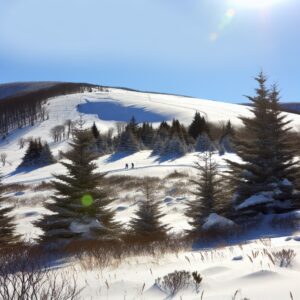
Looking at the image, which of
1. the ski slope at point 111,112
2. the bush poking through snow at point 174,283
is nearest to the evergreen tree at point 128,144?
the ski slope at point 111,112

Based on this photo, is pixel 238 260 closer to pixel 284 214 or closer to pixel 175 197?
pixel 284 214

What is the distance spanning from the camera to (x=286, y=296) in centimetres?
450

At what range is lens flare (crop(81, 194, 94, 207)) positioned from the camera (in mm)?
14552

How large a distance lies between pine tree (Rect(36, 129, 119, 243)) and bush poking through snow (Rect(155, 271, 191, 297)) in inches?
347

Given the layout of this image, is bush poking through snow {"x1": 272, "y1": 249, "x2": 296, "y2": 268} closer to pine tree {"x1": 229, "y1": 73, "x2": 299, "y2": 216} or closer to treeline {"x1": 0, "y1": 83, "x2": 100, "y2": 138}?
pine tree {"x1": 229, "y1": 73, "x2": 299, "y2": 216}

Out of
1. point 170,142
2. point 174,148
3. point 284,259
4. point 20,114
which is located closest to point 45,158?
point 170,142

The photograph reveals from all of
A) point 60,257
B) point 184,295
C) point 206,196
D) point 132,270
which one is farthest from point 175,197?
point 184,295

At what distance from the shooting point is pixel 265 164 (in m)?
15.9

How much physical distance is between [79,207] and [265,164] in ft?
24.9

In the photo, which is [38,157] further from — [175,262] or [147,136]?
[175,262]

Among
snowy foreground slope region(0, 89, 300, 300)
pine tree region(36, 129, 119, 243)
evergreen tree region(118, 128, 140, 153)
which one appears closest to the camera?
snowy foreground slope region(0, 89, 300, 300)

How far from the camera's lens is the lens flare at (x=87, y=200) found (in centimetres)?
1455

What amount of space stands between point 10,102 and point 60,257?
173259 mm

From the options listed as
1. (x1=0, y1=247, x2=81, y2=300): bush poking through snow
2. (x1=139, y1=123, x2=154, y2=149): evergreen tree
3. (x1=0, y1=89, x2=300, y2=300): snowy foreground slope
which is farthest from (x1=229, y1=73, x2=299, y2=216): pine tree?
(x1=139, y1=123, x2=154, y2=149): evergreen tree
